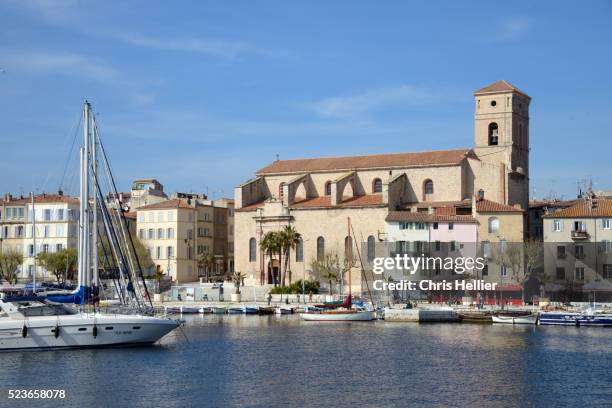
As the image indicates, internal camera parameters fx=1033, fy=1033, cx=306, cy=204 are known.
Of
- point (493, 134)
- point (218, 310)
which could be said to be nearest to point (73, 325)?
point (218, 310)

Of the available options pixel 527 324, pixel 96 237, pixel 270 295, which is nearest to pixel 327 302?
pixel 270 295

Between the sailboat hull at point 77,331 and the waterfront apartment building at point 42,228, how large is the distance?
149ft

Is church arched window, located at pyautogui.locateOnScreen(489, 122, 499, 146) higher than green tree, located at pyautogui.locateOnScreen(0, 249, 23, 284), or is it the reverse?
church arched window, located at pyautogui.locateOnScreen(489, 122, 499, 146)

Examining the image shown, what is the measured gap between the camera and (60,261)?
85.0m

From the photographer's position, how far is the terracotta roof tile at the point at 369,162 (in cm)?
8350

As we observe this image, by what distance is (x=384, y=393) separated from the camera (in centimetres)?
3525

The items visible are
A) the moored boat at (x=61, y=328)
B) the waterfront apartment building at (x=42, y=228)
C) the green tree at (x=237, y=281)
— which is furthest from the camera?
the waterfront apartment building at (x=42, y=228)

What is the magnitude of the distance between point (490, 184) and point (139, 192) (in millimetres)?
42632

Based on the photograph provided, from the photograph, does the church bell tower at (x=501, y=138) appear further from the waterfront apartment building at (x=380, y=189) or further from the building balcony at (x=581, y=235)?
the building balcony at (x=581, y=235)

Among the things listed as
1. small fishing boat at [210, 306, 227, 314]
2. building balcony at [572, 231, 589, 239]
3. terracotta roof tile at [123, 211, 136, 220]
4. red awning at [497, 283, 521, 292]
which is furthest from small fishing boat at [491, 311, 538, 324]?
terracotta roof tile at [123, 211, 136, 220]

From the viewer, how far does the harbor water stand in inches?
1344

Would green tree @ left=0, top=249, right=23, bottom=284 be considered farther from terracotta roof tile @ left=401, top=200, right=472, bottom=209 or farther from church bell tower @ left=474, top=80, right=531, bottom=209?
church bell tower @ left=474, top=80, right=531, bottom=209

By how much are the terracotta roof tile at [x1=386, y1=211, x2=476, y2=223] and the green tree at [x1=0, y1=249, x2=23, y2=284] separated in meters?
31.5

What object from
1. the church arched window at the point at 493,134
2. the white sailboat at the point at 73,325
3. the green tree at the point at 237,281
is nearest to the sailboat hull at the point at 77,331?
the white sailboat at the point at 73,325
